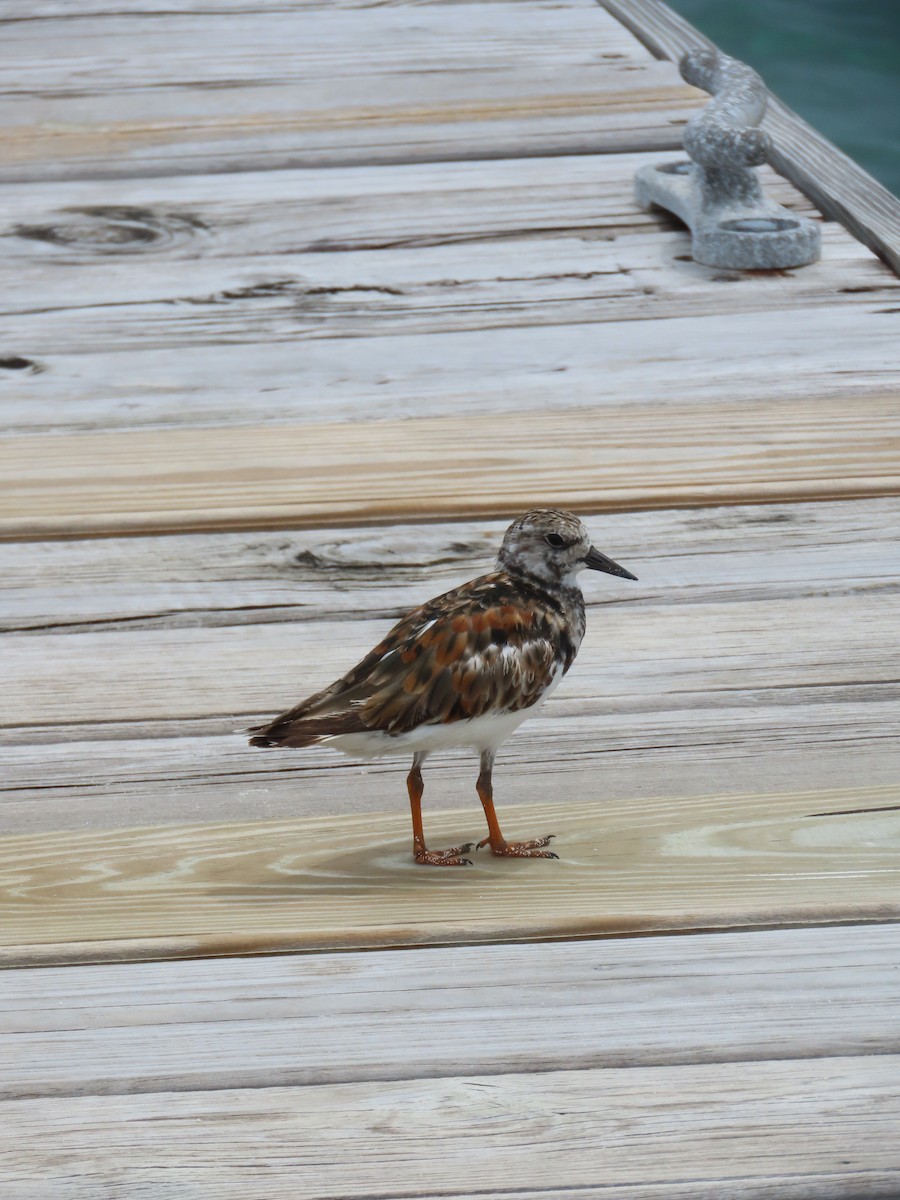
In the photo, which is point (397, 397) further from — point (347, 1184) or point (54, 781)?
point (347, 1184)

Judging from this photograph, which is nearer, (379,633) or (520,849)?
(520,849)

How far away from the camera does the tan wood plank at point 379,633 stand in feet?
8.14

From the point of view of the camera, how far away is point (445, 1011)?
1920mm

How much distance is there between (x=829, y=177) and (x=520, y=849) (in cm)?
338

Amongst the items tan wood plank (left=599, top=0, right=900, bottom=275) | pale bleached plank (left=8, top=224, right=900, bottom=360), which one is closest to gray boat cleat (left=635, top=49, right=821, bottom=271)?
pale bleached plank (left=8, top=224, right=900, bottom=360)

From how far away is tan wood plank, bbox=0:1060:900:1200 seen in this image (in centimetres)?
166

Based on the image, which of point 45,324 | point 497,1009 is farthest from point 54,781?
point 45,324

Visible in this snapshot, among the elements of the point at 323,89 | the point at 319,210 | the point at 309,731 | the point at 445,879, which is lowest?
the point at 445,879

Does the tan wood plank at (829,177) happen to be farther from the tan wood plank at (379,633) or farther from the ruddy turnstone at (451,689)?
the ruddy turnstone at (451,689)

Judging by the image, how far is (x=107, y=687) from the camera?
2750 mm

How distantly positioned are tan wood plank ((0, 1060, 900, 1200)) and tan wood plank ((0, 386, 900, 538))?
1675 mm

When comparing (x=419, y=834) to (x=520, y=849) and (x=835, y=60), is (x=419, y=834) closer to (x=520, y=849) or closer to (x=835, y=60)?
(x=520, y=849)

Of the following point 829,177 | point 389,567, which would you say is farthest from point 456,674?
point 829,177

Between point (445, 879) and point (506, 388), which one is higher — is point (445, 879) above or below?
below
